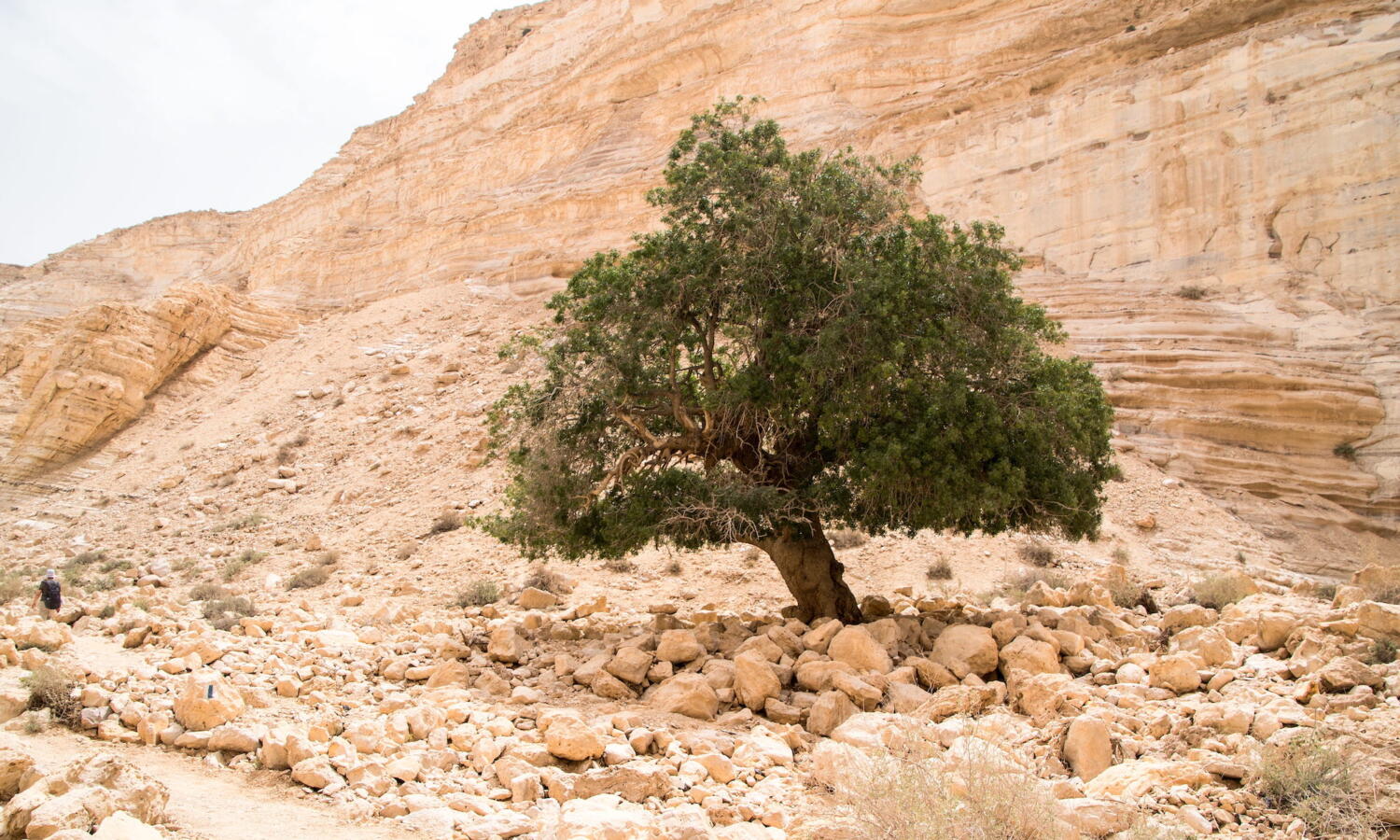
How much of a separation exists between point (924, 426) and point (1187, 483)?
10.0m

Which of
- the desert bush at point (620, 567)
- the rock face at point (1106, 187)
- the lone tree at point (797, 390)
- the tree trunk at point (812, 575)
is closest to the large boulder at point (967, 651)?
the lone tree at point (797, 390)

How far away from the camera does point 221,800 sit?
534cm

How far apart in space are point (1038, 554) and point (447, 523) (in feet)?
32.0

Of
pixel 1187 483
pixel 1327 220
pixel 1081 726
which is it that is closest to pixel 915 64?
pixel 1327 220

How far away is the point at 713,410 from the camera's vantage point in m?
9.31

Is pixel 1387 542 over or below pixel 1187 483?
below

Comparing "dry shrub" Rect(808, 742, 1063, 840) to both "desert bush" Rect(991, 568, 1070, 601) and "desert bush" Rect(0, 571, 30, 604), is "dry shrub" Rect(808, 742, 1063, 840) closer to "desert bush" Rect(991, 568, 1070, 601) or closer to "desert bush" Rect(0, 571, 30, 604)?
"desert bush" Rect(991, 568, 1070, 601)

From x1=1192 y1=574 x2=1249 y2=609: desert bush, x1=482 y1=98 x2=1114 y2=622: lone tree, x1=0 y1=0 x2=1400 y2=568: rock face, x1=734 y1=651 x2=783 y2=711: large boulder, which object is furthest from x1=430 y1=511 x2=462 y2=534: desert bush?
x1=0 y1=0 x2=1400 y2=568: rock face

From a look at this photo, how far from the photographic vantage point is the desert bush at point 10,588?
1295 centimetres

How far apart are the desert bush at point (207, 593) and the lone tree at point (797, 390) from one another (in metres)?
5.22

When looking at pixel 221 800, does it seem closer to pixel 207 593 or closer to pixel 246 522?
pixel 207 593

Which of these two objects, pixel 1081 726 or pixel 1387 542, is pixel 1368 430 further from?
pixel 1081 726

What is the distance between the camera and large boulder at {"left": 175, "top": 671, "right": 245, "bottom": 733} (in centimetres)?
654

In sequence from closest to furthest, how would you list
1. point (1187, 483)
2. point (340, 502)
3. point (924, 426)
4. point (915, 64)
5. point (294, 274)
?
1. point (924, 426)
2. point (1187, 483)
3. point (340, 502)
4. point (915, 64)
5. point (294, 274)
